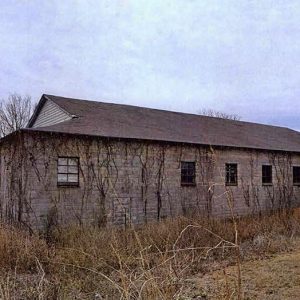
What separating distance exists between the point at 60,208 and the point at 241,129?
13084 mm

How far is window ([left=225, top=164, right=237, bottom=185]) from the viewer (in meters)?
20.1

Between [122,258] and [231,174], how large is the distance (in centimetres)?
1338

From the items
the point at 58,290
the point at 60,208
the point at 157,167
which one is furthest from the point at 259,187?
the point at 58,290

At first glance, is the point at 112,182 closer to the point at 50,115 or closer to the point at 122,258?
the point at 50,115

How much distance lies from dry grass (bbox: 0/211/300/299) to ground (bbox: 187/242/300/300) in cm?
24

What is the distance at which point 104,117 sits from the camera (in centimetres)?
1836

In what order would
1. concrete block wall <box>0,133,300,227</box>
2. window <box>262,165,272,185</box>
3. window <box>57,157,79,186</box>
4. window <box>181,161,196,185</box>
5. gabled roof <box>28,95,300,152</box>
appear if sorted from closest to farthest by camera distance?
concrete block wall <box>0,133,300,227</box>
window <box>57,157,79,186</box>
gabled roof <box>28,95,300,152</box>
window <box>181,161,196,185</box>
window <box>262,165,272,185</box>

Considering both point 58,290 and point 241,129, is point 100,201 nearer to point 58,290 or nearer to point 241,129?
point 58,290

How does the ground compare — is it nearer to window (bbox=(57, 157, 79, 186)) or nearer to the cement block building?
the cement block building

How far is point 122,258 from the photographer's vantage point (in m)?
7.66

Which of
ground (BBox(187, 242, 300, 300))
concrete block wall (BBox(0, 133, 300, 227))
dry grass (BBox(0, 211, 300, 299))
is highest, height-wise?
concrete block wall (BBox(0, 133, 300, 227))

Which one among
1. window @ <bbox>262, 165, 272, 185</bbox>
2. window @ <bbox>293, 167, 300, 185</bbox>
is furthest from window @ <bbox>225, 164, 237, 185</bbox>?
window @ <bbox>293, 167, 300, 185</bbox>

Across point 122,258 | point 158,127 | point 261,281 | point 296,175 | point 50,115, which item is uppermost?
point 50,115

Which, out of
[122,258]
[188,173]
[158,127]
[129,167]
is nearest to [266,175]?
[188,173]
